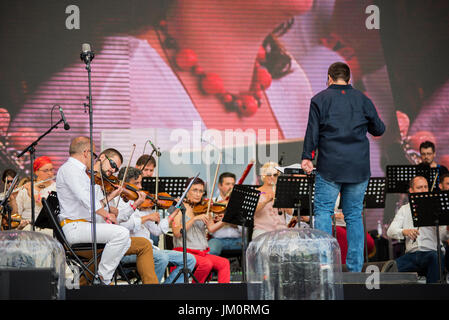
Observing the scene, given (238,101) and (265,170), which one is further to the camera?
(238,101)

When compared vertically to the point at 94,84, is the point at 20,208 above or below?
below

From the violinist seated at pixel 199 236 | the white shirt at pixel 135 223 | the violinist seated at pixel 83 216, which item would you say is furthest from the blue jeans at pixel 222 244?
the violinist seated at pixel 83 216

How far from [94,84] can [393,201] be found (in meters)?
3.99

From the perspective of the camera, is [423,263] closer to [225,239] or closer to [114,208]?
[225,239]

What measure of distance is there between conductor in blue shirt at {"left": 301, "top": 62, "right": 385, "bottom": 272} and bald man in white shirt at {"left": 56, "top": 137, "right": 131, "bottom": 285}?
1.35m

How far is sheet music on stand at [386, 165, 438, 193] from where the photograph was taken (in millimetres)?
6418

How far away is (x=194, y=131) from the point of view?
330 inches

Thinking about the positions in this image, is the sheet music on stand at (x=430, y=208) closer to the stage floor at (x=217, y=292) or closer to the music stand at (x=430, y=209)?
the music stand at (x=430, y=209)

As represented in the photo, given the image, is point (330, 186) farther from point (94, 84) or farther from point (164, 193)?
point (94, 84)

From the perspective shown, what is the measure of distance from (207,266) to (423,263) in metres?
1.89

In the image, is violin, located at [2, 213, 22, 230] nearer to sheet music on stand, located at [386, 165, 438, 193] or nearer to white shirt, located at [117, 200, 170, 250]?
white shirt, located at [117, 200, 170, 250]

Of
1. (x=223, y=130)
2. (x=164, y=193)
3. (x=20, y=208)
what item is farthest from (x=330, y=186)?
(x=223, y=130)

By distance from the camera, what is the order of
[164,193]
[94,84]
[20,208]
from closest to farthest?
[164,193], [20,208], [94,84]

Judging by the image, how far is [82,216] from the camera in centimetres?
472
